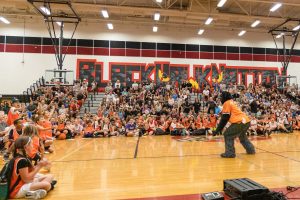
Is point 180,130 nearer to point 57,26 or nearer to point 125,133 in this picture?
point 125,133

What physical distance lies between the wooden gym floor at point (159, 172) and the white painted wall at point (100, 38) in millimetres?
15178

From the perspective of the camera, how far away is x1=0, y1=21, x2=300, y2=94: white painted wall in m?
20.2

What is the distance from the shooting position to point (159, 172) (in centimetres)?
512

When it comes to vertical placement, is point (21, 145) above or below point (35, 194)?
above

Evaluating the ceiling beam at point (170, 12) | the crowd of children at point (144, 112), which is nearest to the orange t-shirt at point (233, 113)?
the crowd of children at point (144, 112)

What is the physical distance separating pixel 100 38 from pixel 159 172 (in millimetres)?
18201

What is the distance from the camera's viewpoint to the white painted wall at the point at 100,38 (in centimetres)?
2019

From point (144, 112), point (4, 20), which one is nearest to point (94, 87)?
point (144, 112)

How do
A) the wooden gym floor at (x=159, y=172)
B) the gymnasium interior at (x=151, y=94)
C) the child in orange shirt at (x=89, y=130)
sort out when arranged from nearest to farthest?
→ the wooden gym floor at (x=159, y=172) → the gymnasium interior at (x=151, y=94) → the child in orange shirt at (x=89, y=130)

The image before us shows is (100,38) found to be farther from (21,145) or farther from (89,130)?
(21,145)

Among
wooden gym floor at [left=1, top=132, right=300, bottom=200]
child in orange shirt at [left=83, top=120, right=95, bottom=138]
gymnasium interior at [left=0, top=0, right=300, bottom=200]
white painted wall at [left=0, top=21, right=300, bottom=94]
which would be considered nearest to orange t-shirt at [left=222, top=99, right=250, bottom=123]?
gymnasium interior at [left=0, top=0, right=300, bottom=200]

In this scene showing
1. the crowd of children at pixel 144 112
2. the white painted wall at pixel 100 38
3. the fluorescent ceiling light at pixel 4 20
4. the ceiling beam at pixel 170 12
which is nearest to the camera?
the crowd of children at pixel 144 112

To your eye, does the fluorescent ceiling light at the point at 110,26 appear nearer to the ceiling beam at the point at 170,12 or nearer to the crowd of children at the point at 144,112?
the ceiling beam at the point at 170,12

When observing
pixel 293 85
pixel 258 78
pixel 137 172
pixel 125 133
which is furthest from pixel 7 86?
Answer: pixel 293 85
